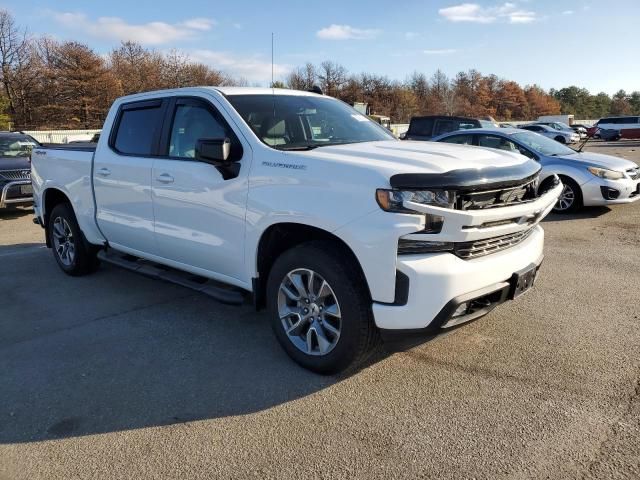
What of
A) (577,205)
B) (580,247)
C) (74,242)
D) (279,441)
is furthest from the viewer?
(577,205)

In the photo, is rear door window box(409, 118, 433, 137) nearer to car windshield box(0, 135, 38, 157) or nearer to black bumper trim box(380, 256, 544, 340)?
car windshield box(0, 135, 38, 157)

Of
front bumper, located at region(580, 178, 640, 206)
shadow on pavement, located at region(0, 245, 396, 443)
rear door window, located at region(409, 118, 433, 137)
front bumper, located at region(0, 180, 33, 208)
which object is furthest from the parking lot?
rear door window, located at region(409, 118, 433, 137)

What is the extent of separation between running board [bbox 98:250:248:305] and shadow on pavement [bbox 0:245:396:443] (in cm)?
39

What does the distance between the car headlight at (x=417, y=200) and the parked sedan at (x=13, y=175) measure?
929cm

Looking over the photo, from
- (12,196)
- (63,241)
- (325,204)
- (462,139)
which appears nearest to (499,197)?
(325,204)

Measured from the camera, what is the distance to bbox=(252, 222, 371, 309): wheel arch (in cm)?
339

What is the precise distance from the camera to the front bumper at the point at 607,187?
8.78 m

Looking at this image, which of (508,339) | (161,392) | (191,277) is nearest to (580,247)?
(508,339)

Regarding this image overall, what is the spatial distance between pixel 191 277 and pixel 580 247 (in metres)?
5.15

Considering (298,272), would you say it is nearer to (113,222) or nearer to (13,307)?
(113,222)

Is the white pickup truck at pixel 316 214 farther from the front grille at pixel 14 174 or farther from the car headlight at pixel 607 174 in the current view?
the front grille at pixel 14 174

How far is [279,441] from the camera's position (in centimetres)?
285

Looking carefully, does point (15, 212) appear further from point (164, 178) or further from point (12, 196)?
point (164, 178)

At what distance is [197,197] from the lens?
13.4 feet
